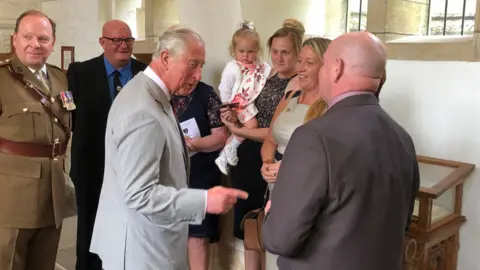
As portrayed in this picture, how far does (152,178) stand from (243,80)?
157cm

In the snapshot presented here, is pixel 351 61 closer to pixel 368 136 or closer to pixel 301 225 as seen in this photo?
pixel 368 136

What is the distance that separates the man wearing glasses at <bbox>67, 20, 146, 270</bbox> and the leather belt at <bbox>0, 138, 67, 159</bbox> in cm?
44

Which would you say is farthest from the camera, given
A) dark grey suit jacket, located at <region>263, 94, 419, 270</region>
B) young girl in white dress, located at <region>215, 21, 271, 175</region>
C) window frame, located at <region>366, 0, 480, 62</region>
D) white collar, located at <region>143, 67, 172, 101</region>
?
young girl in white dress, located at <region>215, 21, 271, 175</region>

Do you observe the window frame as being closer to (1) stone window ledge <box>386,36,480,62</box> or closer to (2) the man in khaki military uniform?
(1) stone window ledge <box>386,36,480,62</box>

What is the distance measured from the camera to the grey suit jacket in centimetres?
165

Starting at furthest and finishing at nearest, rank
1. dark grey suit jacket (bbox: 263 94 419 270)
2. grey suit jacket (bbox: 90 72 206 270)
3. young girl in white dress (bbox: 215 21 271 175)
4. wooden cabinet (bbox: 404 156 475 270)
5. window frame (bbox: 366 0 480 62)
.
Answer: young girl in white dress (bbox: 215 21 271 175) < window frame (bbox: 366 0 480 62) < wooden cabinet (bbox: 404 156 475 270) < grey suit jacket (bbox: 90 72 206 270) < dark grey suit jacket (bbox: 263 94 419 270)

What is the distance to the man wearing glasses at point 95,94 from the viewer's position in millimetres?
3004

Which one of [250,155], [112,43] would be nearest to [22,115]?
[112,43]

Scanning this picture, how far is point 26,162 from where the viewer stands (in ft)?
8.24

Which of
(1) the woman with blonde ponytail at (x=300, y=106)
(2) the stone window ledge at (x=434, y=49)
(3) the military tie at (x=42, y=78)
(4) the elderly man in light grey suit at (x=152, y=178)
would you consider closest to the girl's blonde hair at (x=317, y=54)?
(1) the woman with blonde ponytail at (x=300, y=106)

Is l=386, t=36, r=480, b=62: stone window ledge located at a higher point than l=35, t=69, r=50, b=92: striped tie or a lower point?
higher

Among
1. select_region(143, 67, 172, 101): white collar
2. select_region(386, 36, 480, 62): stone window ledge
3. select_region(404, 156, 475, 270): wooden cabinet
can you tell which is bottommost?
select_region(404, 156, 475, 270): wooden cabinet

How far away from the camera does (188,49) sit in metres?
1.74

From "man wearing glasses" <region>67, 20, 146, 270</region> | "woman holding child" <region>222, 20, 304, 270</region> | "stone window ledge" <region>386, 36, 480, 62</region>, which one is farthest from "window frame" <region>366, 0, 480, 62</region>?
"man wearing glasses" <region>67, 20, 146, 270</region>
